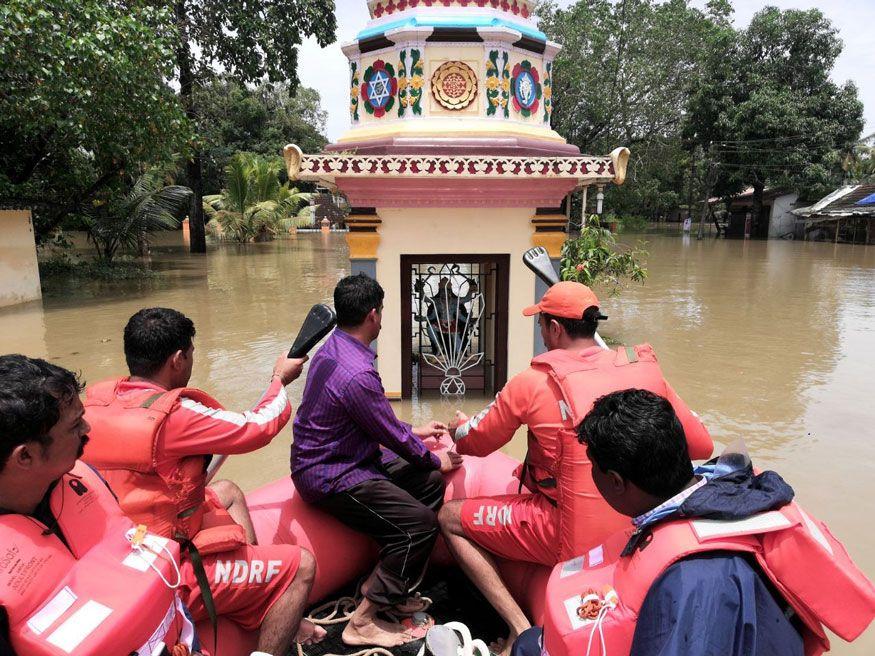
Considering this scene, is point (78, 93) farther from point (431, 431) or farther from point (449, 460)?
point (449, 460)

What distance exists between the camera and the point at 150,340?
2.16 meters

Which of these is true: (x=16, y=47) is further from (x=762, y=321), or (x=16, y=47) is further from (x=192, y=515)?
(x=762, y=321)

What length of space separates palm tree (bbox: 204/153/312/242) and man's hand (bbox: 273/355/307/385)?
22.5m

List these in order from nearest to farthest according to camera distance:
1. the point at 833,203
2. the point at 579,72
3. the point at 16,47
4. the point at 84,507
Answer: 1. the point at 84,507
2. the point at 16,47
3. the point at 579,72
4. the point at 833,203

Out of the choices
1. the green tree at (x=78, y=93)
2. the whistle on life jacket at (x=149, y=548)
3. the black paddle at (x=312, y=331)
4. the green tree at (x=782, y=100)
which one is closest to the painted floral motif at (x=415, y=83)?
the black paddle at (x=312, y=331)

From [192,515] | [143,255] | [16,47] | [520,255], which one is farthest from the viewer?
[143,255]

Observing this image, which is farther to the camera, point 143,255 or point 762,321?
point 143,255

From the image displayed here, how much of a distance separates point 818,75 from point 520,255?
27546 mm

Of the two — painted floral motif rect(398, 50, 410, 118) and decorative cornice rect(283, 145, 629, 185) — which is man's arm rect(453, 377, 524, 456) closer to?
decorative cornice rect(283, 145, 629, 185)

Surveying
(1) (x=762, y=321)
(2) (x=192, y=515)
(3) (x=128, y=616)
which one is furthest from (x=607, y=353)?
(1) (x=762, y=321)

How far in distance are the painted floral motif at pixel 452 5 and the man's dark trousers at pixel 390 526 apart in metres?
5.11

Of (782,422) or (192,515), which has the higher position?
(192,515)

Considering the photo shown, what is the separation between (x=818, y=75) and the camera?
85.9 feet

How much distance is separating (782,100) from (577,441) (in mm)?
29115
